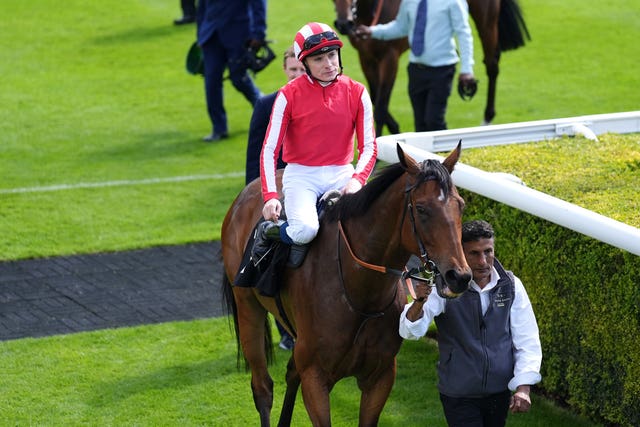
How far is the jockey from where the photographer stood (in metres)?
5.21

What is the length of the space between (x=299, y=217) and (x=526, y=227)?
5.18 feet

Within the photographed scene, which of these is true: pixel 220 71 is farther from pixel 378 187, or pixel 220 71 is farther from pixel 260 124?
pixel 378 187

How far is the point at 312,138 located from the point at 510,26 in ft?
26.2

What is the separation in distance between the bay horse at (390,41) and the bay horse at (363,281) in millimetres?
6138

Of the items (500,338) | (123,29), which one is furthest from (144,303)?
(123,29)

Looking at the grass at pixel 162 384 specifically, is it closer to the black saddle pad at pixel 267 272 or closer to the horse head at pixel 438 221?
the black saddle pad at pixel 267 272

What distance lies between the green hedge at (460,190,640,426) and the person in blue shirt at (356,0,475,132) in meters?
3.48

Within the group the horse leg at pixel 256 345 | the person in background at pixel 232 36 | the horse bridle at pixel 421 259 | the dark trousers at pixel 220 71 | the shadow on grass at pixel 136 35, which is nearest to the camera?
the horse bridle at pixel 421 259

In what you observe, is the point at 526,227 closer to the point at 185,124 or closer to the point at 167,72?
the point at 185,124

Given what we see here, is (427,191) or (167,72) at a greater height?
(427,191)

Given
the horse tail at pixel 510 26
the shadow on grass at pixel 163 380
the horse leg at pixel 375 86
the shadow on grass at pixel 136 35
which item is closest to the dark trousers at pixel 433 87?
the horse leg at pixel 375 86

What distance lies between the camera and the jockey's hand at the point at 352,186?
5.17m

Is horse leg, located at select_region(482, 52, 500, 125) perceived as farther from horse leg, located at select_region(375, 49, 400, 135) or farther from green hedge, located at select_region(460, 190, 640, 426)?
green hedge, located at select_region(460, 190, 640, 426)

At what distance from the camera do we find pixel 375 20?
11516 millimetres
